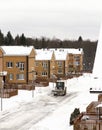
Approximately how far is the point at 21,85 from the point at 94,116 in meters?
34.1

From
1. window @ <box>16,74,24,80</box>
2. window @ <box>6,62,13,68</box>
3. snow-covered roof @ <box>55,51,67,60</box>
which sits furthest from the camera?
snow-covered roof @ <box>55,51,67,60</box>

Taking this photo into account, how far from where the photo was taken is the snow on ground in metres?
33.2

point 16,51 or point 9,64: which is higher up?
point 16,51

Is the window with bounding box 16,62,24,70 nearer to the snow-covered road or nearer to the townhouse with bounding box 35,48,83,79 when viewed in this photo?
the townhouse with bounding box 35,48,83,79

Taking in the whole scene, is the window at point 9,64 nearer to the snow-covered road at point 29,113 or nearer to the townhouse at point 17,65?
the townhouse at point 17,65

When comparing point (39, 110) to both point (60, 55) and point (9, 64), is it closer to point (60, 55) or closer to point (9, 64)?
point (9, 64)

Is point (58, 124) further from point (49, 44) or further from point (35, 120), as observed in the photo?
point (49, 44)

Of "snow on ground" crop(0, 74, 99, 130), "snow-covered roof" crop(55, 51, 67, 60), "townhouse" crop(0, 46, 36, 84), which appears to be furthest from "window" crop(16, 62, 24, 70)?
"snow-covered roof" crop(55, 51, 67, 60)

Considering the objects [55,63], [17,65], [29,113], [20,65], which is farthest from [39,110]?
[55,63]

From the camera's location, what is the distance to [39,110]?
4297cm

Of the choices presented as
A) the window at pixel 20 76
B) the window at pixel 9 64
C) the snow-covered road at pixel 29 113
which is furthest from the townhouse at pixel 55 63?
the snow-covered road at pixel 29 113

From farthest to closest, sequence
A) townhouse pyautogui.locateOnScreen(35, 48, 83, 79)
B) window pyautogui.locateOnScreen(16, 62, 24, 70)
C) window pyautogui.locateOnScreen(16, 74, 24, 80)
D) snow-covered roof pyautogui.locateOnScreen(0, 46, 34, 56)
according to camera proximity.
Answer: townhouse pyautogui.locateOnScreen(35, 48, 83, 79), window pyautogui.locateOnScreen(16, 62, 24, 70), window pyautogui.locateOnScreen(16, 74, 24, 80), snow-covered roof pyautogui.locateOnScreen(0, 46, 34, 56)

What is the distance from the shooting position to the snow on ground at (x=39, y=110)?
1309 inches

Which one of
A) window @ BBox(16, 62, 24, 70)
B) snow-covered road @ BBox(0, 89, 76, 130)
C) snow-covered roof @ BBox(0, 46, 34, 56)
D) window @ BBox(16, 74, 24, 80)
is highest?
snow-covered roof @ BBox(0, 46, 34, 56)
